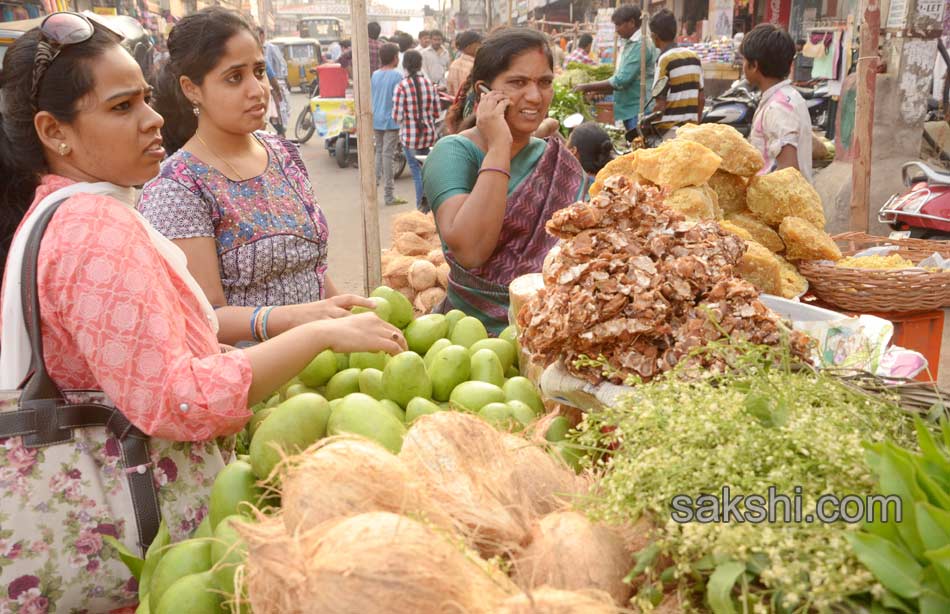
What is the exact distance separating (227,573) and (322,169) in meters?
13.6

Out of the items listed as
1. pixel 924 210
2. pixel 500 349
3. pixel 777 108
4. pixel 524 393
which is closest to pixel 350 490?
pixel 524 393

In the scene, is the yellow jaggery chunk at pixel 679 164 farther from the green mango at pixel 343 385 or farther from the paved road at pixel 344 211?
the paved road at pixel 344 211

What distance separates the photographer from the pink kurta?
1375 mm

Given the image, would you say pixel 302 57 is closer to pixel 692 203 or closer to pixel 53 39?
pixel 692 203

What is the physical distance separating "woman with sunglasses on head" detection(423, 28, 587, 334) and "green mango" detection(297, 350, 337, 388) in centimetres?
93

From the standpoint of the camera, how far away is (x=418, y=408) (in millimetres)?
1756

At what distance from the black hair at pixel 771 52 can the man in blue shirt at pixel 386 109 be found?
665 cm

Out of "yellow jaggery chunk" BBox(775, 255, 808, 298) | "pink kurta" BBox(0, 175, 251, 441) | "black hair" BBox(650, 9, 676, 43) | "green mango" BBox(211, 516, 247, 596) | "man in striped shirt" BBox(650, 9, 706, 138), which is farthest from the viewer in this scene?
"black hair" BBox(650, 9, 676, 43)

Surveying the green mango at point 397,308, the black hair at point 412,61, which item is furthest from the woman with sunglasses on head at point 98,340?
the black hair at point 412,61

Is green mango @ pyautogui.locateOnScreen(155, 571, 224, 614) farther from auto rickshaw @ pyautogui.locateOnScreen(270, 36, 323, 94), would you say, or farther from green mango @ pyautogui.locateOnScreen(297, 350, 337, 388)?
auto rickshaw @ pyautogui.locateOnScreen(270, 36, 323, 94)

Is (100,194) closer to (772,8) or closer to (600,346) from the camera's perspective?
(600,346)

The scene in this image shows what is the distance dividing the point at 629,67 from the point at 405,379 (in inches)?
310

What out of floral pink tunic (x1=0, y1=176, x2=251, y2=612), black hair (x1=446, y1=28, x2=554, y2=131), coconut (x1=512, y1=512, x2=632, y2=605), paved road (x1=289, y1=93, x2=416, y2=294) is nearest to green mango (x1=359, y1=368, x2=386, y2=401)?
floral pink tunic (x1=0, y1=176, x2=251, y2=612)

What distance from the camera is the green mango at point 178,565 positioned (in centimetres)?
130
